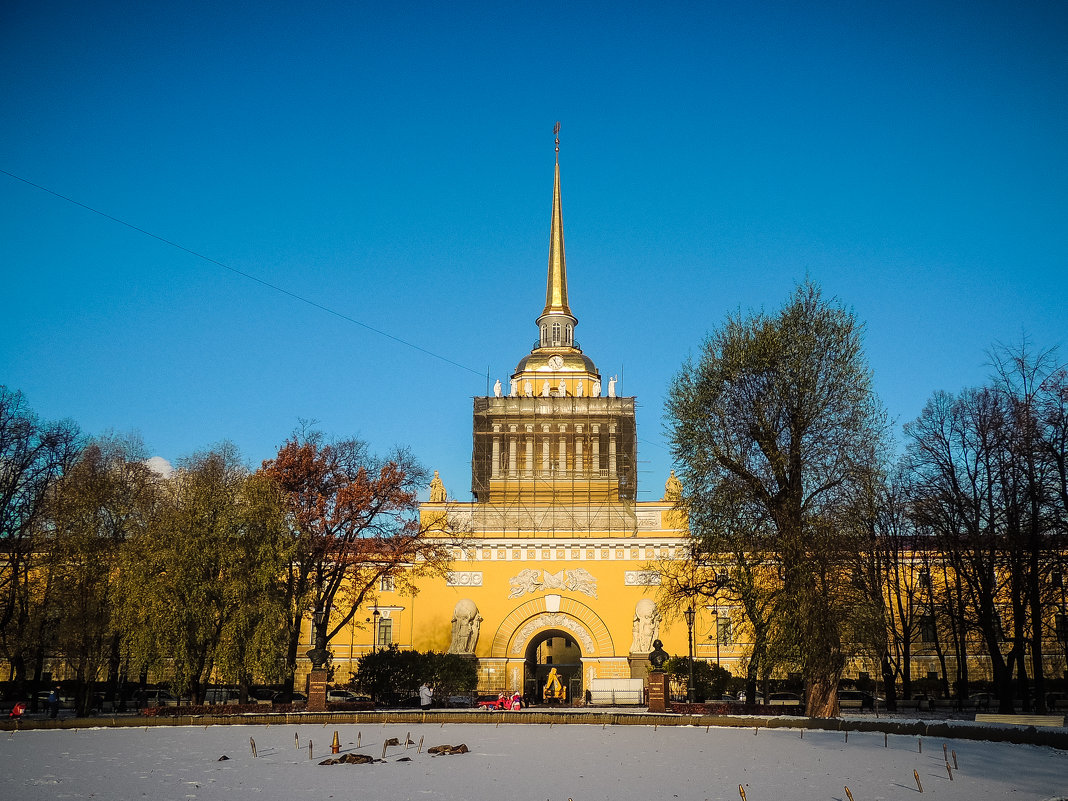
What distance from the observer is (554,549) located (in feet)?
145

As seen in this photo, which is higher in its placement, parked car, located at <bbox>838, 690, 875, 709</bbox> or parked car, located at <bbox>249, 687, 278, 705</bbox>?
parked car, located at <bbox>838, 690, 875, 709</bbox>

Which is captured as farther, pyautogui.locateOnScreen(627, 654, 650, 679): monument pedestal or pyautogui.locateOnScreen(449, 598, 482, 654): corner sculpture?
pyautogui.locateOnScreen(449, 598, 482, 654): corner sculpture

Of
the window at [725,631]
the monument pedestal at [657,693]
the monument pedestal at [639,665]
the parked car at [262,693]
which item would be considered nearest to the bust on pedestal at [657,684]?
the monument pedestal at [657,693]

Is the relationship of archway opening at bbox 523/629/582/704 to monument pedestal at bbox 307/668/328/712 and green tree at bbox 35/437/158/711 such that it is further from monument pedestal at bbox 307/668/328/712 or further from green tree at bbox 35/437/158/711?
green tree at bbox 35/437/158/711

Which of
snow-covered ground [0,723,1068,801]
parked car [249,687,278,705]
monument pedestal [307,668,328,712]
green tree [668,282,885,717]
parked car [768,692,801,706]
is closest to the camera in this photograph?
snow-covered ground [0,723,1068,801]

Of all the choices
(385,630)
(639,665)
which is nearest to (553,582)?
(639,665)

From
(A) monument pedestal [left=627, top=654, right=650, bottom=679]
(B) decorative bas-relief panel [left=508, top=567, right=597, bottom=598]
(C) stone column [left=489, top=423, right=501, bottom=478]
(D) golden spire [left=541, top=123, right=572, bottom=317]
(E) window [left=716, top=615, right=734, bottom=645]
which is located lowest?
(A) monument pedestal [left=627, top=654, right=650, bottom=679]

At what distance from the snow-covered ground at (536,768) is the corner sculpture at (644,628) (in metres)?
19.1

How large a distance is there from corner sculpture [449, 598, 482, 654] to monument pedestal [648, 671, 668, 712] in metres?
14.6

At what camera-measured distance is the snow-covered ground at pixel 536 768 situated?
12.7 m

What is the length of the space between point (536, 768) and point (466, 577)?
2872cm

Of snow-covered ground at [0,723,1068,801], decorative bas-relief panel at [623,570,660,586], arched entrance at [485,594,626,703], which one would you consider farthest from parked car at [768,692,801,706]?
snow-covered ground at [0,723,1068,801]

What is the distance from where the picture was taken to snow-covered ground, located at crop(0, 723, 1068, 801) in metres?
12.7

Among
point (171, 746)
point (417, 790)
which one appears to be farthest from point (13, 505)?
point (417, 790)
